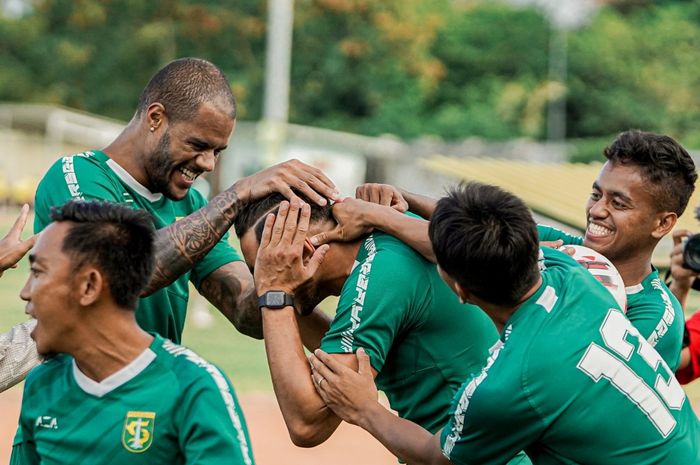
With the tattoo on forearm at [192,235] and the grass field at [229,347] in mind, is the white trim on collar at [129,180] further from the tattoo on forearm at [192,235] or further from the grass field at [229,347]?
the grass field at [229,347]

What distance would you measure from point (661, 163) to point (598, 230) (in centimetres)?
44

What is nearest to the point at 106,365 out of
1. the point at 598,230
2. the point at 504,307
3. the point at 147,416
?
the point at 147,416

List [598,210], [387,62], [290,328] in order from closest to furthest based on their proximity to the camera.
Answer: [290,328]
[598,210]
[387,62]

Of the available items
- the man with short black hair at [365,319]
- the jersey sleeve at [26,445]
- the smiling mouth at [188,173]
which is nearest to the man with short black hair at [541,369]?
the man with short black hair at [365,319]

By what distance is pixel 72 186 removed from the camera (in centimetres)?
491

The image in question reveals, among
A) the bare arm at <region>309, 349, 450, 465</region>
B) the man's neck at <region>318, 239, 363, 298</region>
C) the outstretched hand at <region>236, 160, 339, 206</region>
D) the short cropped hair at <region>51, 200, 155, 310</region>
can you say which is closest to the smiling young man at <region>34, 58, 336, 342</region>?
the outstretched hand at <region>236, 160, 339, 206</region>

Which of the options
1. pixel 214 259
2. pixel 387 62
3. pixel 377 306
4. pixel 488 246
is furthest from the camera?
pixel 387 62

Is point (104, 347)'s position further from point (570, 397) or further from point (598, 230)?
point (598, 230)

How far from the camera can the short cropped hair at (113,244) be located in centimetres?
360

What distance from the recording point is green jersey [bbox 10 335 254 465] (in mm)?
3406

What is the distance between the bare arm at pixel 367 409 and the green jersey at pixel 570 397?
8.0 inches

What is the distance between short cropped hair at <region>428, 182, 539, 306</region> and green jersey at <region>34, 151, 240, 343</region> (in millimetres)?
1616

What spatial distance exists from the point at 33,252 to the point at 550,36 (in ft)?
161

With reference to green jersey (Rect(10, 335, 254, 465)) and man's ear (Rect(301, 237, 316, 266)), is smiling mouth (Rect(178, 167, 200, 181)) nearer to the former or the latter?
man's ear (Rect(301, 237, 316, 266))
